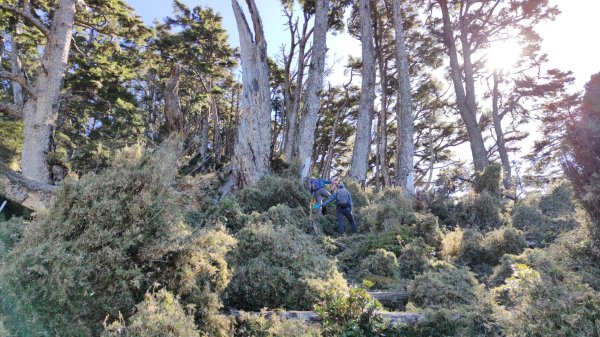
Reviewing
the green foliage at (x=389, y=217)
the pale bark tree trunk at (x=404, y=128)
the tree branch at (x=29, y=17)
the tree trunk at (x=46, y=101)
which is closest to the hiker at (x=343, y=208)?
the green foliage at (x=389, y=217)

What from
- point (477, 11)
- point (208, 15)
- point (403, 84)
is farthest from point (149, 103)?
point (477, 11)

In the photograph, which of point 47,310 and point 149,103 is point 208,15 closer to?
point 149,103

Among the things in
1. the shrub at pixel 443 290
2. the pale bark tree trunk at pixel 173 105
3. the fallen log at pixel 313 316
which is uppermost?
the pale bark tree trunk at pixel 173 105

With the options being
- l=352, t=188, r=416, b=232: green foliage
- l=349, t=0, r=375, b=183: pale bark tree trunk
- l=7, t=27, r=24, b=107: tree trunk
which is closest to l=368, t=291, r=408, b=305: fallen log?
l=352, t=188, r=416, b=232: green foliage

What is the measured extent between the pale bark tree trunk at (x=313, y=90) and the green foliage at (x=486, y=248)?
5.65 m

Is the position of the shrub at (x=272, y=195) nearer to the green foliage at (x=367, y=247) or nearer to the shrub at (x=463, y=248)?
the green foliage at (x=367, y=247)

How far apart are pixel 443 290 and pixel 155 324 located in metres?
3.37

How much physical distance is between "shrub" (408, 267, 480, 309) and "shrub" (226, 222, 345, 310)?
1027 mm

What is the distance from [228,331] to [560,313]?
8.59ft

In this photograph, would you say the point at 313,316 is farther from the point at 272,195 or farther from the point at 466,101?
the point at 466,101

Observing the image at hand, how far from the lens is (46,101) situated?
1016 centimetres

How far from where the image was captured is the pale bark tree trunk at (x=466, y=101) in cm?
1683

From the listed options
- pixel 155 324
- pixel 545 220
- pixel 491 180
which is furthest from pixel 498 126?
pixel 155 324

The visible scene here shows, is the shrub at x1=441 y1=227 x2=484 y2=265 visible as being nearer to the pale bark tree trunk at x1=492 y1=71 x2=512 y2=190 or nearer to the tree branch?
the tree branch
